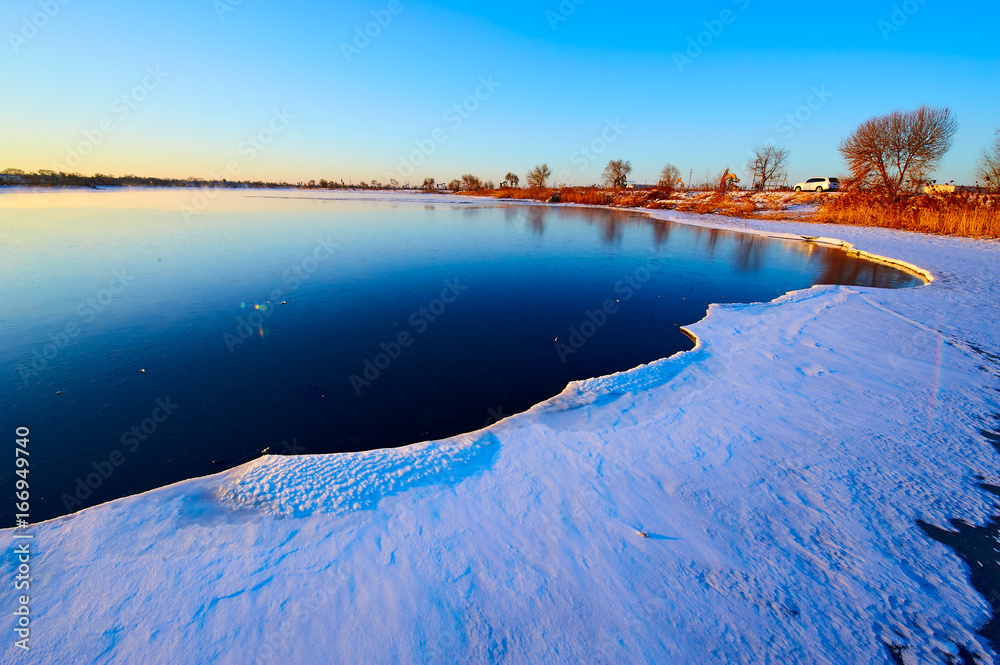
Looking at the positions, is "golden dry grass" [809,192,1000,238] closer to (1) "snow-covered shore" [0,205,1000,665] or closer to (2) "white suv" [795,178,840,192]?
(2) "white suv" [795,178,840,192]

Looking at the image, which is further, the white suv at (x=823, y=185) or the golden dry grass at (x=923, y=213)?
the white suv at (x=823, y=185)

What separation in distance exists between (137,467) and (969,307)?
12.5 metres

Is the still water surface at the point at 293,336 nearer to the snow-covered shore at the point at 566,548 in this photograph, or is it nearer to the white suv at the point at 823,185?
the snow-covered shore at the point at 566,548

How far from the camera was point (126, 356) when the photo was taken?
4.79 m

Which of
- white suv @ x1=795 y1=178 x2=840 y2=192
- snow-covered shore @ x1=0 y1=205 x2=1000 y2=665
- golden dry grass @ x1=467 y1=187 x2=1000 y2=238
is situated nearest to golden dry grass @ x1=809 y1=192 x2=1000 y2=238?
golden dry grass @ x1=467 y1=187 x2=1000 y2=238

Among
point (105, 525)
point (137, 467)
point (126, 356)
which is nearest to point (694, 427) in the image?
point (105, 525)

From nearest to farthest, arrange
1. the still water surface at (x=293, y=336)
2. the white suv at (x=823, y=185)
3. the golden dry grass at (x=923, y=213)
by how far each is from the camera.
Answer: the still water surface at (x=293, y=336) < the golden dry grass at (x=923, y=213) < the white suv at (x=823, y=185)

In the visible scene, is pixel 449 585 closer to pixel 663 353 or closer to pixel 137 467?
pixel 137 467

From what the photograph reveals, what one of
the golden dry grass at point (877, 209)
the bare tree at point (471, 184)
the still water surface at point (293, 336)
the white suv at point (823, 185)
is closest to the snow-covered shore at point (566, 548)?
the still water surface at point (293, 336)

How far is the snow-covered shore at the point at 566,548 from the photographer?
181cm

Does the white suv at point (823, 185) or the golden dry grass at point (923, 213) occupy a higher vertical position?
the white suv at point (823, 185)

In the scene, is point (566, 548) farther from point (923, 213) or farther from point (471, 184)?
point (471, 184)

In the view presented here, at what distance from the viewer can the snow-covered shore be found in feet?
5.93

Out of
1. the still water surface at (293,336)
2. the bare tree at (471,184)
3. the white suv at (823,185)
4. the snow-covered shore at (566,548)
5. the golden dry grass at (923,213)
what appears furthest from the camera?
the bare tree at (471,184)
